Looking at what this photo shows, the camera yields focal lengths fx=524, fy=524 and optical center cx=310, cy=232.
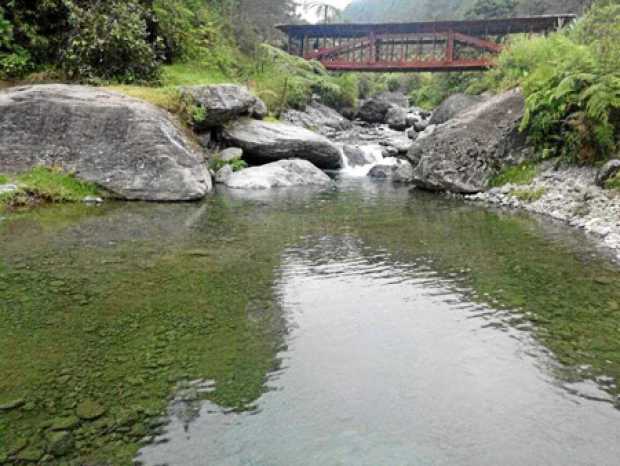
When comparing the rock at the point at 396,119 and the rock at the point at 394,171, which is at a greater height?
the rock at the point at 396,119

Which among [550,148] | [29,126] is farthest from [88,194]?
[550,148]

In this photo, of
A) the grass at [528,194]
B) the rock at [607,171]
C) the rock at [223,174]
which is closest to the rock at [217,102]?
the rock at [223,174]

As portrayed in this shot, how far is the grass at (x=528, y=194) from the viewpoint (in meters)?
12.5

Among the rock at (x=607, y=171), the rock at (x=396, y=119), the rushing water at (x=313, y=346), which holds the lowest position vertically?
the rushing water at (x=313, y=346)

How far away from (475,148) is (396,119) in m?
21.5

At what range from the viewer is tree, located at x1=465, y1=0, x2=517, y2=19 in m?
54.4

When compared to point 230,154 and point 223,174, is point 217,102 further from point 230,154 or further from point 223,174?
point 223,174

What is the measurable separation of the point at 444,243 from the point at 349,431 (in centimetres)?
593

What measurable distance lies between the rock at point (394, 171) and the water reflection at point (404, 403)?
10.8 m

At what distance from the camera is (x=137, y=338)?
525 cm

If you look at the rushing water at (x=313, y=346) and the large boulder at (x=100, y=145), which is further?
the large boulder at (x=100, y=145)

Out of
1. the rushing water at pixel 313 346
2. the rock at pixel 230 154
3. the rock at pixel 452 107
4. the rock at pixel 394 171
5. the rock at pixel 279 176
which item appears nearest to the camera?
the rushing water at pixel 313 346

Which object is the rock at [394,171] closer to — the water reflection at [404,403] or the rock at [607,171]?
the rock at [607,171]

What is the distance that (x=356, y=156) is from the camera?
67.3ft
